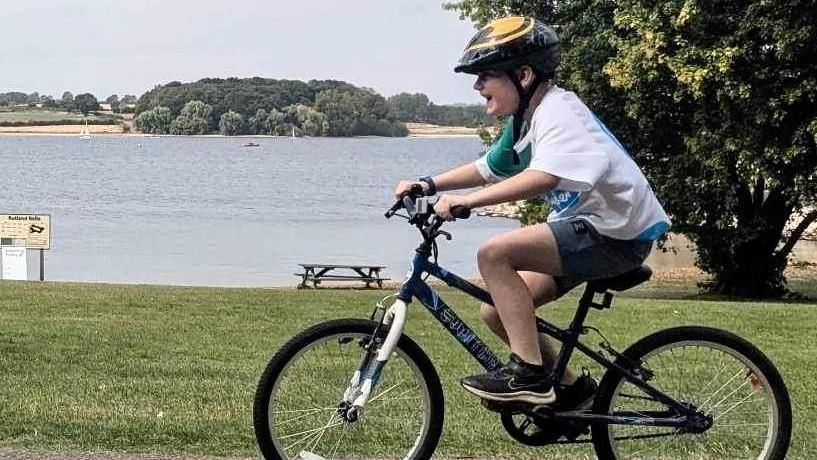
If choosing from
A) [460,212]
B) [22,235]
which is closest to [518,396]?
[460,212]

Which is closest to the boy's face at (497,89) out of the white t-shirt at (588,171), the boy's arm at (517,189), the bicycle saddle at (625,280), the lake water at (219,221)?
the white t-shirt at (588,171)

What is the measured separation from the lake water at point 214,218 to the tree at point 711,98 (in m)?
9.61

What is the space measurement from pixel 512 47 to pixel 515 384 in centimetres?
119

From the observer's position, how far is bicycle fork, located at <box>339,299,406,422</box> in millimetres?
4129

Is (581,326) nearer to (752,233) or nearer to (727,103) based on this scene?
(727,103)

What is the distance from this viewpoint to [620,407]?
4.27m

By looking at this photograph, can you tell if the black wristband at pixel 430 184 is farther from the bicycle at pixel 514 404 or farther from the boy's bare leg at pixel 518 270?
the boy's bare leg at pixel 518 270

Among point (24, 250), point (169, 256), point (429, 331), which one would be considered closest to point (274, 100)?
point (169, 256)

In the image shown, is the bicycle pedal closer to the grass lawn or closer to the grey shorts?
the grey shorts

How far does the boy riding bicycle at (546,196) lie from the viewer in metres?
3.91

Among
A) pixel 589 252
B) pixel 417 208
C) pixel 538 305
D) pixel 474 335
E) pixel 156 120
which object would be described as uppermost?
pixel 417 208

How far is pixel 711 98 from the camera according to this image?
2161cm

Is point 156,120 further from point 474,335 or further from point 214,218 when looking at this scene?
point 474,335

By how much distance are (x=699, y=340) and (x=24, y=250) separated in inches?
976
